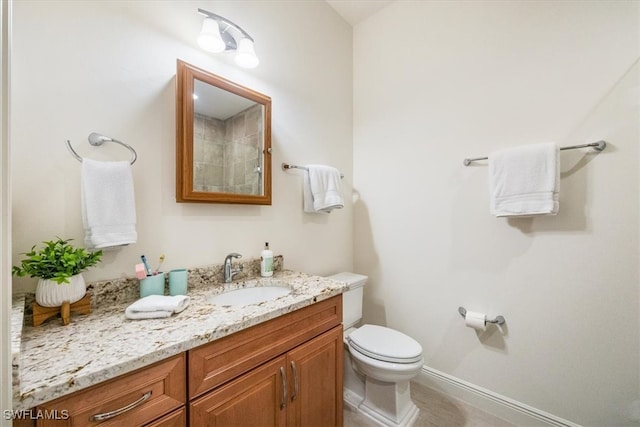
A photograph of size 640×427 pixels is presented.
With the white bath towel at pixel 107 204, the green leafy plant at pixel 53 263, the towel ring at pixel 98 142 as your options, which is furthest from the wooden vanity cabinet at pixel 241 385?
the towel ring at pixel 98 142

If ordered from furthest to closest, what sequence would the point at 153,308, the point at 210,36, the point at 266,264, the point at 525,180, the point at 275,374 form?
the point at 266,264 < the point at 525,180 < the point at 210,36 < the point at 275,374 < the point at 153,308

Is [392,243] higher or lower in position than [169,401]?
higher

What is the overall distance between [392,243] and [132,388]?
1.67m

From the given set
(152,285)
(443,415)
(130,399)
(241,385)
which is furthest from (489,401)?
(152,285)

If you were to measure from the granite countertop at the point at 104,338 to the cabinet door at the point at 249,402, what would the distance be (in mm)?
192

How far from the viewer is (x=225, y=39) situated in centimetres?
130

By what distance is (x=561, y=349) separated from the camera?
4.27 ft

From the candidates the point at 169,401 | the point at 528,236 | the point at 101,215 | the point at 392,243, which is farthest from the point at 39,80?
the point at 528,236

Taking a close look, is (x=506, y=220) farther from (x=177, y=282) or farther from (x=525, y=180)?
(x=177, y=282)

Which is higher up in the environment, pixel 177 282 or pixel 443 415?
pixel 177 282

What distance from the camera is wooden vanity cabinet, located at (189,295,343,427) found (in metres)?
0.77

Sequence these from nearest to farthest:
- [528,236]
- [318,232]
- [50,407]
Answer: [50,407] < [528,236] < [318,232]

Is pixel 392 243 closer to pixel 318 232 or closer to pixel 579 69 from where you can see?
pixel 318 232

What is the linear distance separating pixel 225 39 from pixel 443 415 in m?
2.44
